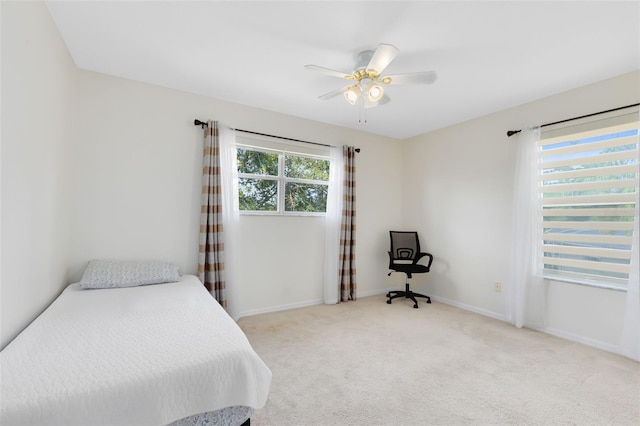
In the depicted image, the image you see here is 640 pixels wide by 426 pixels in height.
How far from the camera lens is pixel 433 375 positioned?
86.2 inches

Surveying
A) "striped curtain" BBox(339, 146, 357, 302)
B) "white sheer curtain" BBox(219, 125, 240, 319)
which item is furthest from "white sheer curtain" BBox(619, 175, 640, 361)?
"white sheer curtain" BBox(219, 125, 240, 319)

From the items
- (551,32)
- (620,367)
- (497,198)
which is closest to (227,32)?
(551,32)

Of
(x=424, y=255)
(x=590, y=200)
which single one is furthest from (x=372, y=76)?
(x=424, y=255)

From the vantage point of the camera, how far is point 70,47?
2.33 meters

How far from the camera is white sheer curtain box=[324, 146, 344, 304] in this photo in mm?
4004

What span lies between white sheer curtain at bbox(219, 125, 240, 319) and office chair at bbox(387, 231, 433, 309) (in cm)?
212

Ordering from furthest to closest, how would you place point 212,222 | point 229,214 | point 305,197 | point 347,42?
point 305,197
point 229,214
point 212,222
point 347,42

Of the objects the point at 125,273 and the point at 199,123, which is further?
the point at 199,123

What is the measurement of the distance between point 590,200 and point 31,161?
14.6 ft

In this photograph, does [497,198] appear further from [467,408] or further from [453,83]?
[467,408]

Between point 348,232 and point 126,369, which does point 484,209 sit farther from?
point 126,369

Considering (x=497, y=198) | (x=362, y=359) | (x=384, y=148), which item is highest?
(x=384, y=148)

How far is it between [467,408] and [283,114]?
3.45 m

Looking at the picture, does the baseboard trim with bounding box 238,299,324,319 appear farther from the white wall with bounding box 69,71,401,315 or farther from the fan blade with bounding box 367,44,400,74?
the fan blade with bounding box 367,44,400,74
